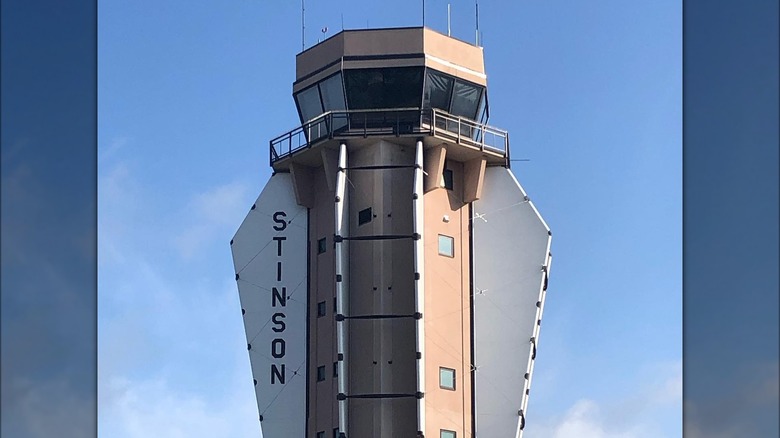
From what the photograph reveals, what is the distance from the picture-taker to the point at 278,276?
50562mm

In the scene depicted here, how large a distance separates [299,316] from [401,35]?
41.0 feet

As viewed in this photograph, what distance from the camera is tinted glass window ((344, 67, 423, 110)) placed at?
4919 centimetres

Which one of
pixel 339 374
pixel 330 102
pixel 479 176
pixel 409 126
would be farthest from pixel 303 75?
pixel 339 374

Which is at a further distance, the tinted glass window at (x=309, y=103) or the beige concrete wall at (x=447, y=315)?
the tinted glass window at (x=309, y=103)

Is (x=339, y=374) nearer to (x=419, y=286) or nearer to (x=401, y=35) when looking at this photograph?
(x=419, y=286)

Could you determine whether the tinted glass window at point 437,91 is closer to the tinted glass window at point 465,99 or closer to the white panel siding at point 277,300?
the tinted glass window at point 465,99

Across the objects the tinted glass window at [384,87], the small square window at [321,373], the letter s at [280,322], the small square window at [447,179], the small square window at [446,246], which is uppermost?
the tinted glass window at [384,87]

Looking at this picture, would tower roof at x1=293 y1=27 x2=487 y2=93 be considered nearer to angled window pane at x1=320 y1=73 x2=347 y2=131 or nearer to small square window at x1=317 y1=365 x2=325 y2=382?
angled window pane at x1=320 y1=73 x2=347 y2=131

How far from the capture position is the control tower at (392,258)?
46.8 meters

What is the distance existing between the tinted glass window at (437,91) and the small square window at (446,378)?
11042 mm

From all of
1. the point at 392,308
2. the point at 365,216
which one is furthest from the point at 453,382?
the point at 365,216

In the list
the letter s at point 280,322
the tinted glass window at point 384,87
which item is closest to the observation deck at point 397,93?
the tinted glass window at point 384,87

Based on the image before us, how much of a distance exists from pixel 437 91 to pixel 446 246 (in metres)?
6.60

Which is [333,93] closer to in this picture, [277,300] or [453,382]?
[277,300]
